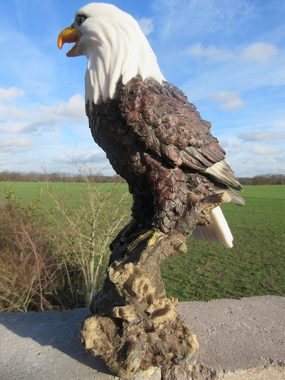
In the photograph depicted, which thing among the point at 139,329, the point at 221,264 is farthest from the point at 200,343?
the point at 221,264

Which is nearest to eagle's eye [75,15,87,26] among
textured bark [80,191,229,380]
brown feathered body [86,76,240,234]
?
brown feathered body [86,76,240,234]

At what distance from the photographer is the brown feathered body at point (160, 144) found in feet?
6.63

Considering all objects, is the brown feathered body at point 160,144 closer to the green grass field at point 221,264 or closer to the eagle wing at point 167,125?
the eagle wing at point 167,125

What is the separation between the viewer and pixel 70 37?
2.28m

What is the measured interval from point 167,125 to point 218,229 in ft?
2.72

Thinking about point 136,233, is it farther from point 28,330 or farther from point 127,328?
point 28,330

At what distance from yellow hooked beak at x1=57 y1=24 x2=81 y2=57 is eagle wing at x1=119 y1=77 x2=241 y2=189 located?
0.49 meters

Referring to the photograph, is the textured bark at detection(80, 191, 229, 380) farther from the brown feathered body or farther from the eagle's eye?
the eagle's eye

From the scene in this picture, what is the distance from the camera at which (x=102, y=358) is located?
1807 millimetres

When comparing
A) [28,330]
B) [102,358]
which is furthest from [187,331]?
[28,330]

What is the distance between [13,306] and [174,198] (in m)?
3.43

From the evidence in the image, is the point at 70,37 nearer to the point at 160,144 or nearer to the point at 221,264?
the point at 160,144

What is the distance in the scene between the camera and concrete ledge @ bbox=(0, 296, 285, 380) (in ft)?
6.21

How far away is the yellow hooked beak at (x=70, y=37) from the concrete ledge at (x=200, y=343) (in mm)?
1693
